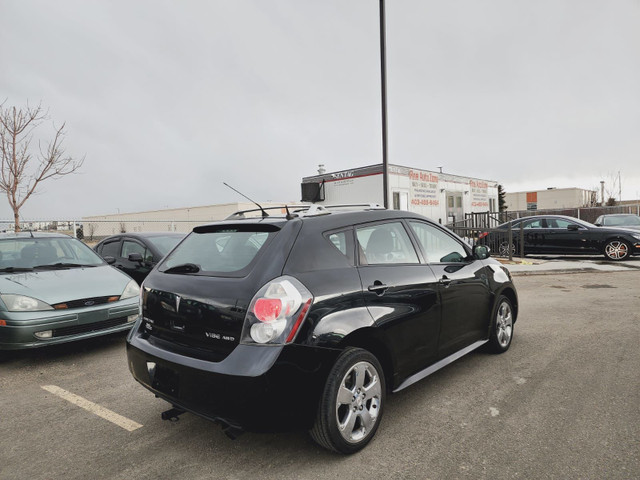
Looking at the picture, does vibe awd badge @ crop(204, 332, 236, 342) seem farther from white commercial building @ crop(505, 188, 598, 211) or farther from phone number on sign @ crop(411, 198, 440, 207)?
white commercial building @ crop(505, 188, 598, 211)

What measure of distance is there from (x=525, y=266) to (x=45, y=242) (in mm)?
11898

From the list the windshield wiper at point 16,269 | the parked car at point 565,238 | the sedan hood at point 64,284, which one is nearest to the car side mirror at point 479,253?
the sedan hood at point 64,284

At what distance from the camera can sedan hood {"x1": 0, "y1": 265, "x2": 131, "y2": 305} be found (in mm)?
4746

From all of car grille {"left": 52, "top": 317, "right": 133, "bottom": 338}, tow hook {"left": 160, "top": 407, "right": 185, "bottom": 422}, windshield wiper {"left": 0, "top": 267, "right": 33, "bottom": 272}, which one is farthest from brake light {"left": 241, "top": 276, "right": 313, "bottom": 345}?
windshield wiper {"left": 0, "top": 267, "right": 33, "bottom": 272}

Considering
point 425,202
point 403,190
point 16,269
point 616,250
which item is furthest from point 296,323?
point 425,202

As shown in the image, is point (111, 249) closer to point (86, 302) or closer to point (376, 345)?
point (86, 302)

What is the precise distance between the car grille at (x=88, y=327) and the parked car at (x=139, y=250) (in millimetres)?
1857

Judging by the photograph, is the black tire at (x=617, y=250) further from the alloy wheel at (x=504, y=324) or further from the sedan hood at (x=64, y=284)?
the sedan hood at (x=64, y=284)

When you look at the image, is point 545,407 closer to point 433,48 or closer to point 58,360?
point 58,360

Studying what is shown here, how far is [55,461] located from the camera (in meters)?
2.72

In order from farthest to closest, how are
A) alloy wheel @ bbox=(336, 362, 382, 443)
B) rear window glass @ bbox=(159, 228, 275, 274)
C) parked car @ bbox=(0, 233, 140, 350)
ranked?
parked car @ bbox=(0, 233, 140, 350)
rear window glass @ bbox=(159, 228, 275, 274)
alloy wheel @ bbox=(336, 362, 382, 443)

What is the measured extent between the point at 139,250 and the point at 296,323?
5908 mm

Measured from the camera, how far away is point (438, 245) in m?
3.93

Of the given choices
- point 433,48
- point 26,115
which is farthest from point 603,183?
point 26,115
